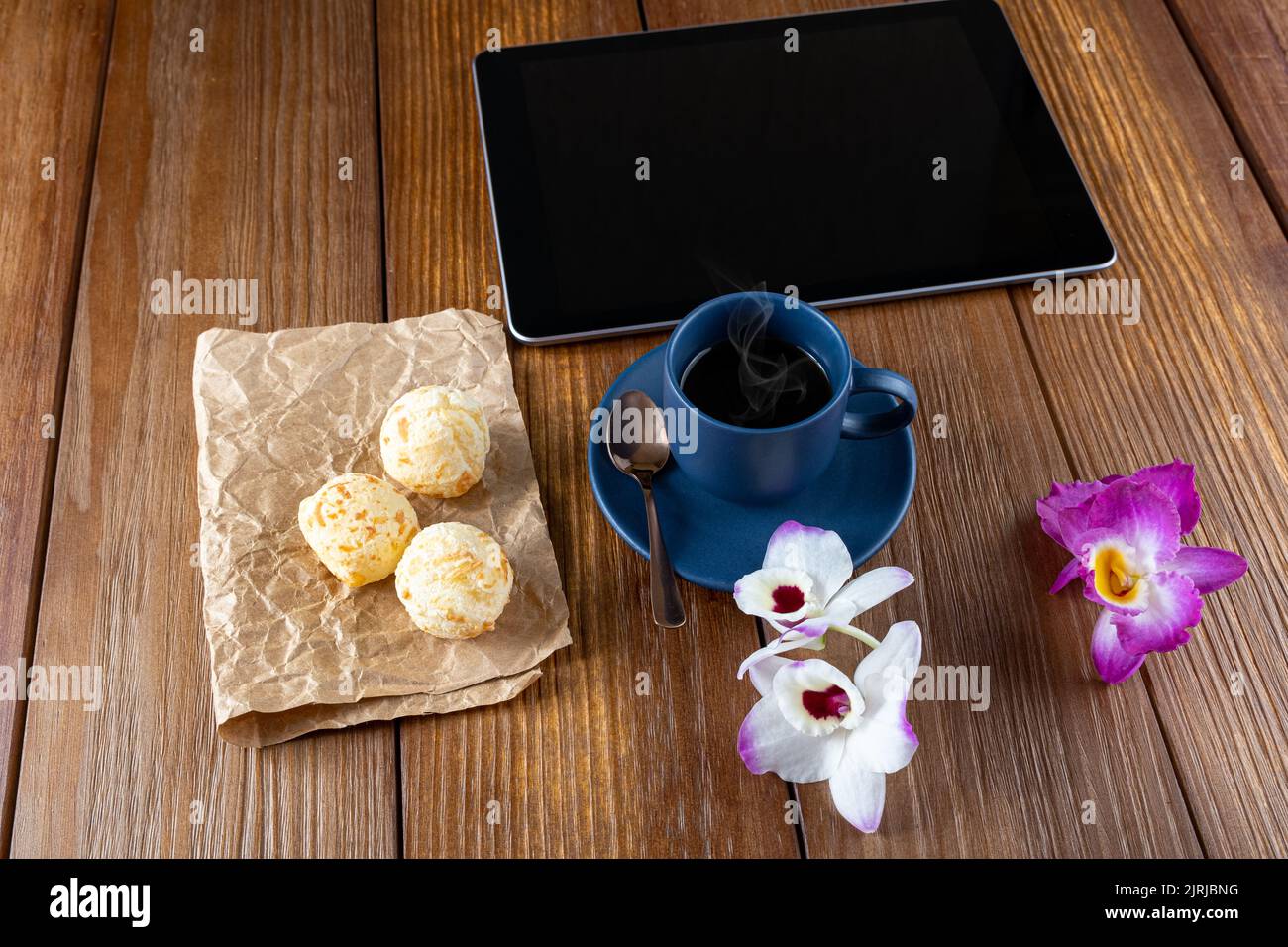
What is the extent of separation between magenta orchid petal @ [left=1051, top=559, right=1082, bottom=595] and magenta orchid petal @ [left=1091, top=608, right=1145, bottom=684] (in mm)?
31

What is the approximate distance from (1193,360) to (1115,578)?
254 mm

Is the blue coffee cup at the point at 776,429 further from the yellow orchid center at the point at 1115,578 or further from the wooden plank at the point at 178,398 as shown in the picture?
the wooden plank at the point at 178,398

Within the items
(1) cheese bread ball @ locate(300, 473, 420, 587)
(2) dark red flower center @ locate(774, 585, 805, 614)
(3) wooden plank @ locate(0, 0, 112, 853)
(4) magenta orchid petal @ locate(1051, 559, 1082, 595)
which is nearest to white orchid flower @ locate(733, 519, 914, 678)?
(2) dark red flower center @ locate(774, 585, 805, 614)

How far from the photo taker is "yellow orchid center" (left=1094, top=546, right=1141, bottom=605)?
0.66 metres

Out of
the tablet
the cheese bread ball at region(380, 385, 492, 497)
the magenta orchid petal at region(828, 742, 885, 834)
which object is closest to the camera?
the magenta orchid petal at region(828, 742, 885, 834)

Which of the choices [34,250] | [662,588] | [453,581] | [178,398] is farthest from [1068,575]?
[34,250]

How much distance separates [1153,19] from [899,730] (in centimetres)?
80

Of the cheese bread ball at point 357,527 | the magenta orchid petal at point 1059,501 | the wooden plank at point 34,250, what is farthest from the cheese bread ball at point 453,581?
the magenta orchid petal at point 1059,501

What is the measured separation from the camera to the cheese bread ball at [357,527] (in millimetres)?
671

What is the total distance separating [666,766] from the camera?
0.65 m

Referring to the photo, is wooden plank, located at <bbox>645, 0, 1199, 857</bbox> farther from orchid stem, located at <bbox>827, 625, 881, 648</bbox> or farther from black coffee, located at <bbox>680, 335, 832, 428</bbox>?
black coffee, located at <bbox>680, 335, 832, 428</bbox>

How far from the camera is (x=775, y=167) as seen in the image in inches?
36.1

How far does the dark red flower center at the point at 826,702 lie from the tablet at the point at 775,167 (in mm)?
332

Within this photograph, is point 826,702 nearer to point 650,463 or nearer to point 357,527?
point 650,463
